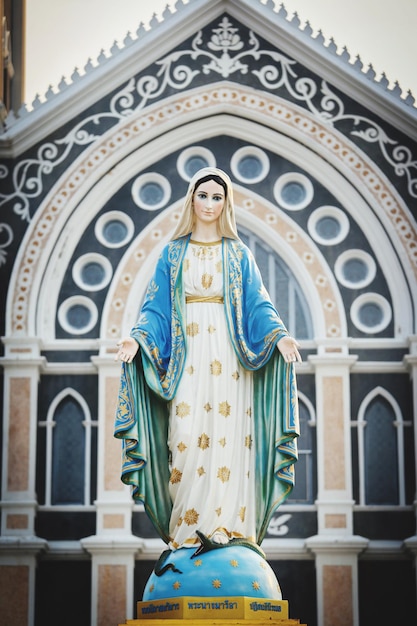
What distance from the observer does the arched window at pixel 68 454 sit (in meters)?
18.0

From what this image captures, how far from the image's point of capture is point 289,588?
689 inches

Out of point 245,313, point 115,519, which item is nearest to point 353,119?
point 115,519

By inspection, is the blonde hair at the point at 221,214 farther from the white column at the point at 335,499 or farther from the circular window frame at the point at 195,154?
the circular window frame at the point at 195,154

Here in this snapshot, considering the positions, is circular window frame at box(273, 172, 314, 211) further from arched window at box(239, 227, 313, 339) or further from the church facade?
arched window at box(239, 227, 313, 339)

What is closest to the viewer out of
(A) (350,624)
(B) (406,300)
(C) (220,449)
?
(C) (220,449)

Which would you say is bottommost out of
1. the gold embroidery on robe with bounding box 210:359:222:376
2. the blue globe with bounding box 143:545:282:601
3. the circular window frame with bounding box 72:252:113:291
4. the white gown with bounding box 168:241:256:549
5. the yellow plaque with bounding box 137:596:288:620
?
the yellow plaque with bounding box 137:596:288:620

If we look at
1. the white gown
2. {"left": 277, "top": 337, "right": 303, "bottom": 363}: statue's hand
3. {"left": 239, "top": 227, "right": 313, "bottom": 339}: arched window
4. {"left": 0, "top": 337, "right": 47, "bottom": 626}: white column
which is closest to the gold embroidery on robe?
the white gown

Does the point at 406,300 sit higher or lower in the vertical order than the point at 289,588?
higher

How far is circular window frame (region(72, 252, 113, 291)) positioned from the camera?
18.6 m

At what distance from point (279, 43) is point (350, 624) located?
6.59m

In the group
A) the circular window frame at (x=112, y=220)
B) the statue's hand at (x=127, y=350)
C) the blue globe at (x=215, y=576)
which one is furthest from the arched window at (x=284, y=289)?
the blue globe at (x=215, y=576)

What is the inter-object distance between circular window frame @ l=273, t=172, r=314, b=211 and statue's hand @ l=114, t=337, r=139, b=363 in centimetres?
930

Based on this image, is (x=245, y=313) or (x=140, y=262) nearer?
(x=245, y=313)

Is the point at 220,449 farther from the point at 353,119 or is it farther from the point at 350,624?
the point at 353,119
